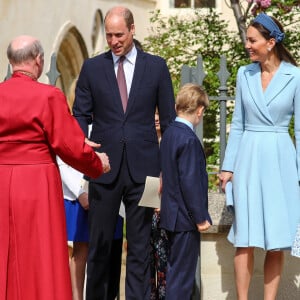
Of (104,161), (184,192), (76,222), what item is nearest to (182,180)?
(184,192)

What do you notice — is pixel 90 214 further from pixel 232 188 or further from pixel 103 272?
pixel 232 188

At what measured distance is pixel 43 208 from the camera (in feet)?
18.7

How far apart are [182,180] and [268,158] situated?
56cm

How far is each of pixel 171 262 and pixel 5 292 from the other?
1164 mm

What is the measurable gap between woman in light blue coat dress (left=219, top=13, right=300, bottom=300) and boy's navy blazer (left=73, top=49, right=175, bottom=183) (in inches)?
20.6

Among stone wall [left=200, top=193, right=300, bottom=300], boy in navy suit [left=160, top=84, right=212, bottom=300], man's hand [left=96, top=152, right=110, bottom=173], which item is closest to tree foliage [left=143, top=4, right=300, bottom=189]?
stone wall [left=200, top=193, right=300, bottom=300]

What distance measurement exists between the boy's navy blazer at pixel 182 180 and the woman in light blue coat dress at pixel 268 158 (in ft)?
0.92

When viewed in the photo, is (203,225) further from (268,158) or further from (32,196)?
(32,196)

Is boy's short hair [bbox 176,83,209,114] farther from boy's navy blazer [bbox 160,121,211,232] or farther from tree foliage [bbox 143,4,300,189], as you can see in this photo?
tree foliage [bbox 143,4,300,189]

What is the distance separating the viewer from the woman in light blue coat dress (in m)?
6.29

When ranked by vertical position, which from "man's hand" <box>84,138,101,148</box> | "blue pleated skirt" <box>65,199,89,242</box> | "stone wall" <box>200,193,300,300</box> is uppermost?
"man's hand" <box>84,138,101,148</box>

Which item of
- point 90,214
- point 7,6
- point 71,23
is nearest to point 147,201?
point 90,214

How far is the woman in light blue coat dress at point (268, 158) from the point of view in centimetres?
629

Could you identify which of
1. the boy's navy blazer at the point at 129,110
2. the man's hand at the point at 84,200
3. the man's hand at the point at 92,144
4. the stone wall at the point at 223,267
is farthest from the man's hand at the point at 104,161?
the stone wall at the point at 223,267
